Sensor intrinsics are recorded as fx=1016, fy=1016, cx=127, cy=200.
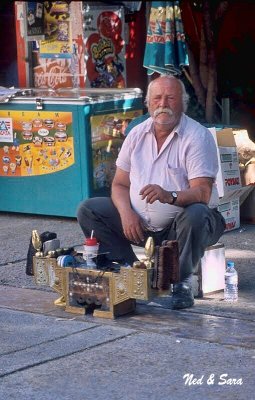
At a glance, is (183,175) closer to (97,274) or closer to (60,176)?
(97,274)

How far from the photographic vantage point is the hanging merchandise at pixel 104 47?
28.4ft

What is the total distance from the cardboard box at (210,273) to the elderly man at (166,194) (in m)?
0.17

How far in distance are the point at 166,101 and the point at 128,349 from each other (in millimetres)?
1479

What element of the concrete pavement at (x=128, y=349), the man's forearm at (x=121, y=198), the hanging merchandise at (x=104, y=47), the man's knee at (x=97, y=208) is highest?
the hanging merchandise at (x=104, y=47)

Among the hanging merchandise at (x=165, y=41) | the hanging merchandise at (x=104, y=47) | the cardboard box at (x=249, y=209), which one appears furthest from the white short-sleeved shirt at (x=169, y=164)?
the hanging merchandise at (x=104, y=47)

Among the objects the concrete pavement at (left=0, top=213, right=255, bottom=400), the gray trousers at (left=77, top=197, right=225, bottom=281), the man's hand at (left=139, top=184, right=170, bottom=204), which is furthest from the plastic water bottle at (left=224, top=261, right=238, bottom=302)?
the man's hand at (left=139, top=184, right=170, bottom=204)

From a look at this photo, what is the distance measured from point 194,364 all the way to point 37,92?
4142mm

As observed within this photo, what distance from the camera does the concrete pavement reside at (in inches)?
176

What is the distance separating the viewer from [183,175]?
569 centimetres

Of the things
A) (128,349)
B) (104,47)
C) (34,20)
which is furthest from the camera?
(104,47)

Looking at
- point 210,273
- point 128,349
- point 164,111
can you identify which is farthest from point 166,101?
point 128,349

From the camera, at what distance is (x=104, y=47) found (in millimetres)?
8789

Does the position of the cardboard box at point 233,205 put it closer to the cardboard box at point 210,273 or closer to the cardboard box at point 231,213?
the cardboard box at point 231,213

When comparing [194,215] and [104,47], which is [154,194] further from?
[104,47]
